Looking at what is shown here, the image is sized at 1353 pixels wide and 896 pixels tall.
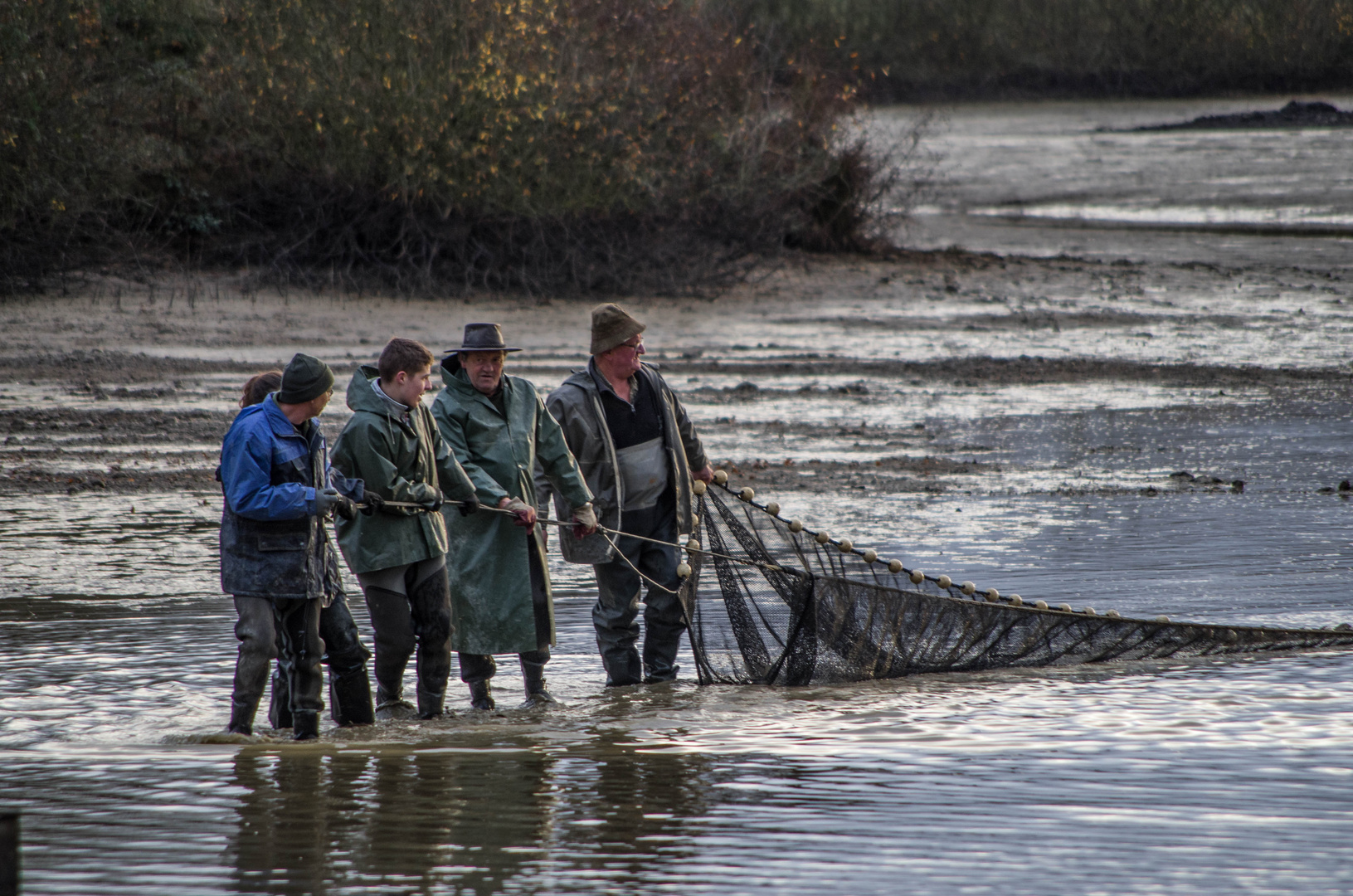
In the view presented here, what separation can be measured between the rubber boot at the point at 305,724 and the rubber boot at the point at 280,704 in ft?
0.23

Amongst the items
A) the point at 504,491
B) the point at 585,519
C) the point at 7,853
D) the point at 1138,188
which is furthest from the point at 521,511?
the point at 1138,188

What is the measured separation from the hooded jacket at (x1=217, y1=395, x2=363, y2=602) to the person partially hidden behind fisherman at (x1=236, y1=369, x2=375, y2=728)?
12cm

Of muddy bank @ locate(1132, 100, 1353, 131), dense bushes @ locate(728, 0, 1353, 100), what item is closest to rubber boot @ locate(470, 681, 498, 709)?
muddy bank @ locate(1132, 100, 1353, 131)

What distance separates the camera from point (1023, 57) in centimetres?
4288

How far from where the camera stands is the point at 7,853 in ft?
10.6

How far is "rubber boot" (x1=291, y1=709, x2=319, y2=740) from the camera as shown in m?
5.70

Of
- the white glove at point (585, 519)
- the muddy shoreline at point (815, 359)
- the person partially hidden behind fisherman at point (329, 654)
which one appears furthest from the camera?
the muddy shoreline at point (815, 359)

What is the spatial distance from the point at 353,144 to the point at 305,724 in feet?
47.7

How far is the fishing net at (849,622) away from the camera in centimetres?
652

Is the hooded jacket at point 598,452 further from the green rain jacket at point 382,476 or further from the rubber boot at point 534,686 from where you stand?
the green rain jacket at point 382,476

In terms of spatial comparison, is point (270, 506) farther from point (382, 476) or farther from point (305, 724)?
point (305, 724)

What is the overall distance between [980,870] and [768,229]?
17974 millimetres

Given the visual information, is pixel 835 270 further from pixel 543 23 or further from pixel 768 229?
pixel 543 23

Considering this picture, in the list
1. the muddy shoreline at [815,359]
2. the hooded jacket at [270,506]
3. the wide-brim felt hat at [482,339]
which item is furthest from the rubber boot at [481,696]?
the muddy shoreline at [815,359]
